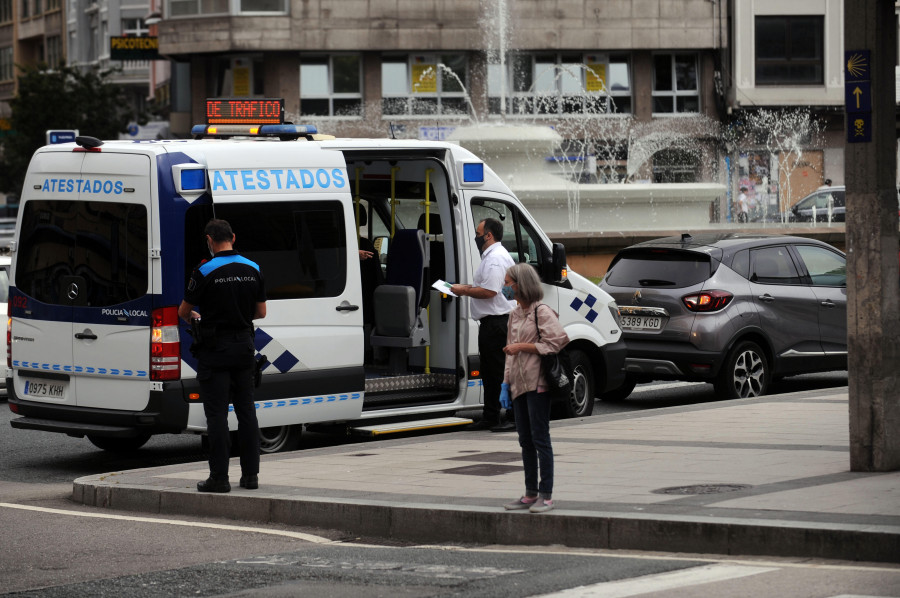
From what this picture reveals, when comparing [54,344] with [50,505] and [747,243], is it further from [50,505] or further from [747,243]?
[747,243]

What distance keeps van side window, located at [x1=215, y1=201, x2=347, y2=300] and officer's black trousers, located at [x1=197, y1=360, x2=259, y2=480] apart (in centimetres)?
182

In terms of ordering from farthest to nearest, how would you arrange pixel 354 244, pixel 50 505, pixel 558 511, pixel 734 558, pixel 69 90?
1. pixel 69 90
2. pixel 354 244
3. pixel 50 505
4. pixel 558 511
5. pixel 734 558

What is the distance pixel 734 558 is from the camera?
779 centimetres

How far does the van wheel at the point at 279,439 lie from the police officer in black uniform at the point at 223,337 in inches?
85.5

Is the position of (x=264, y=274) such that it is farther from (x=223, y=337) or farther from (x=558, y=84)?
(x=558, y=84)

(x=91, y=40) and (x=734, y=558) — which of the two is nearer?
(x=734, y=558)

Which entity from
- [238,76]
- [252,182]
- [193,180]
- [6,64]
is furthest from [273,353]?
[6,64]

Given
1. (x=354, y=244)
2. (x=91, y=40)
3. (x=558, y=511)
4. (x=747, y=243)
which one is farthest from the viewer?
(x=91, y=40)

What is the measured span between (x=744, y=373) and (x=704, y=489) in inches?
262

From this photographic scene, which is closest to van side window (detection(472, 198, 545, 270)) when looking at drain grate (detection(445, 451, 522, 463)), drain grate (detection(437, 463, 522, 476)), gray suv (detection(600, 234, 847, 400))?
gray suv (detection(600, 234, 847, 400))

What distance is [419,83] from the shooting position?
53.3 meters

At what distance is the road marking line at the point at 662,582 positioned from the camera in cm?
686

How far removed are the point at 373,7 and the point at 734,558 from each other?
45.7 m

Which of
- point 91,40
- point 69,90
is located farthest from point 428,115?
point 91,40
